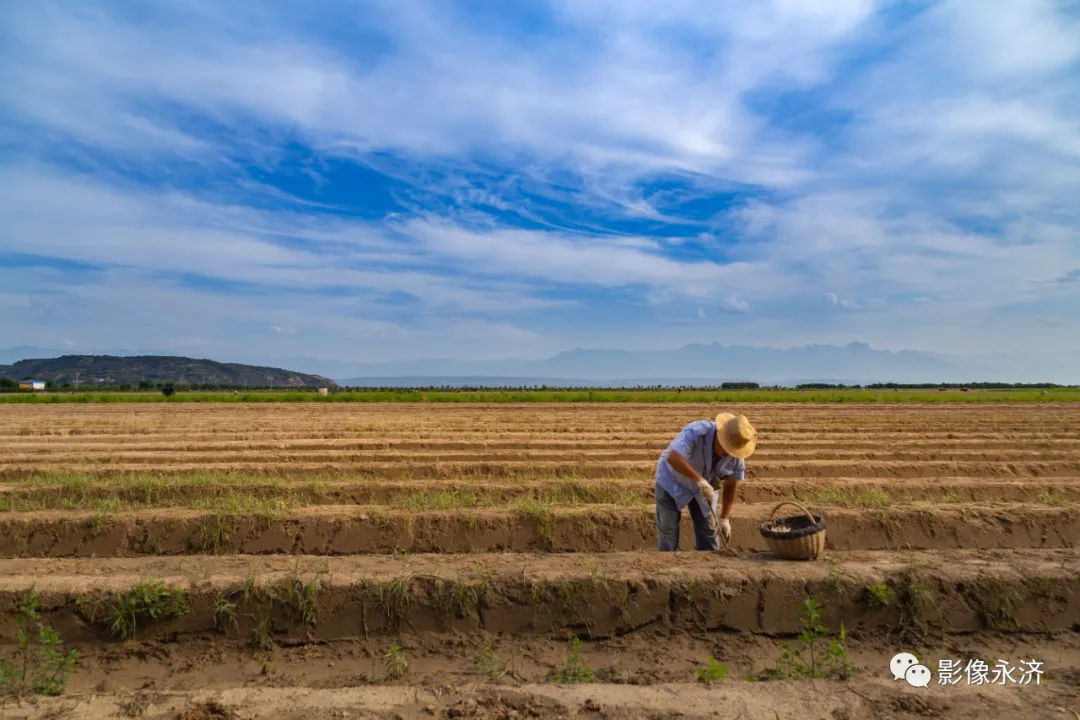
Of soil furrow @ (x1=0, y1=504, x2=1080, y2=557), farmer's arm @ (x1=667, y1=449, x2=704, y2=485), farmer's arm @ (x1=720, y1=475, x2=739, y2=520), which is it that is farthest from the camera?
soil furrow @ (x1=0, y1=504, x2=1080, y2=557)

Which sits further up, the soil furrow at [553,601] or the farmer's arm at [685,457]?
the farmer's arm at [685,457]

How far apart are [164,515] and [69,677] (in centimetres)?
320

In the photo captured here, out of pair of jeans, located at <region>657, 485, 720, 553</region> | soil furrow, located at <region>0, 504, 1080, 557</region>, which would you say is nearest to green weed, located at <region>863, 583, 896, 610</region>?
pair of jeans, located at <region>657, 485, 720, 553</region>

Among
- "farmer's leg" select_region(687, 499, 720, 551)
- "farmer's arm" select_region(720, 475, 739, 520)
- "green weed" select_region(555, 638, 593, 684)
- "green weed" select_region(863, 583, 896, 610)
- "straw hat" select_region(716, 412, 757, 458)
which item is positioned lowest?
"green weed" select_region(555, 638, 593, 684)

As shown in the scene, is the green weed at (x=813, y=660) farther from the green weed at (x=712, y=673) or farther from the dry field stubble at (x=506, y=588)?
the green weed at (x=712, y=673)

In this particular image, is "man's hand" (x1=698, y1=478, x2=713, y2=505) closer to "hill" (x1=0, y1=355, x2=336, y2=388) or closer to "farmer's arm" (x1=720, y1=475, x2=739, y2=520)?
"farmer's arm" (x1=720, y1=475, x2=739, y2=520)

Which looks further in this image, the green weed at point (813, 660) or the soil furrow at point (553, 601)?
the soil furrow at point (553, 601)

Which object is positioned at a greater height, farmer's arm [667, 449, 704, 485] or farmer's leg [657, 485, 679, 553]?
farmer's arm [667, 449, 704, 485]

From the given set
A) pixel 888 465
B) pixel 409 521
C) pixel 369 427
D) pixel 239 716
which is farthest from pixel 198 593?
pixel 369 427

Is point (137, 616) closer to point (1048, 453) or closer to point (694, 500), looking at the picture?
point (694, 500)

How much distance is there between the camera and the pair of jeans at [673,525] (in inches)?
218

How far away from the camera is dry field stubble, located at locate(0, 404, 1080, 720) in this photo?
3.82 m

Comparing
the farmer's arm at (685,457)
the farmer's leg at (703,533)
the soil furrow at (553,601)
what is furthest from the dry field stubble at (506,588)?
the farmer's arm at (685,457)

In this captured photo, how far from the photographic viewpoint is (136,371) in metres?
134
